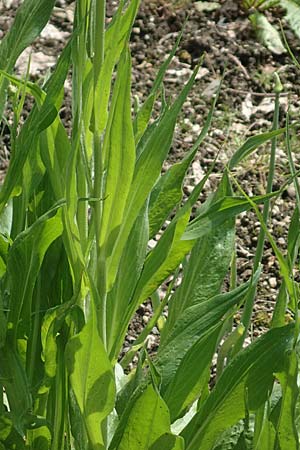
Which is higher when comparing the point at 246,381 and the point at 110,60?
the point at 110,60

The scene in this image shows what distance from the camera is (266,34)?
2861 millimetres

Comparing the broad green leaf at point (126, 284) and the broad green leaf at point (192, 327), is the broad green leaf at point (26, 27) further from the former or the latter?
the broad green leaf at point (192, 327)

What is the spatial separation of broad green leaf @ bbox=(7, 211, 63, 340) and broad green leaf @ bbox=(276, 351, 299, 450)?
303 millimetres

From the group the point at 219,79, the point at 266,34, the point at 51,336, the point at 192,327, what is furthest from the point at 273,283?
the point at 51,336

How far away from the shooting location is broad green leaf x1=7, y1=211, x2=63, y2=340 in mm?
1116

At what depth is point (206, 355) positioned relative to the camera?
1094 millimetres

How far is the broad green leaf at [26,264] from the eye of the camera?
1.12 m

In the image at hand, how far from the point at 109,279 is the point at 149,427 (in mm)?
162

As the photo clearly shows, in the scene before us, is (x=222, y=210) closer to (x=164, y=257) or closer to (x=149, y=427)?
(x=164, y=257)

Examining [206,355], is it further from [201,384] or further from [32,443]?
[32,443]

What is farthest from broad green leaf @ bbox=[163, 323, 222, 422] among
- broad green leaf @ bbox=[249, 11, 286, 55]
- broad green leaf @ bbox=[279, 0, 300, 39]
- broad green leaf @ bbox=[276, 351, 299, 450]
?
broad green leaf @ bbox=[249, 11, 286, 55]

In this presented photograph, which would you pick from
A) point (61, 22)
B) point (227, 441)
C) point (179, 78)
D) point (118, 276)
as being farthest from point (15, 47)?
point (61, 22)

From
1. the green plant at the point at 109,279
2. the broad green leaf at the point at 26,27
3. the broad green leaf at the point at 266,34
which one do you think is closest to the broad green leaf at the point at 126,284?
the green plant at the point at 109,279

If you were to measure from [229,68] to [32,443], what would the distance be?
1815 millimetres
